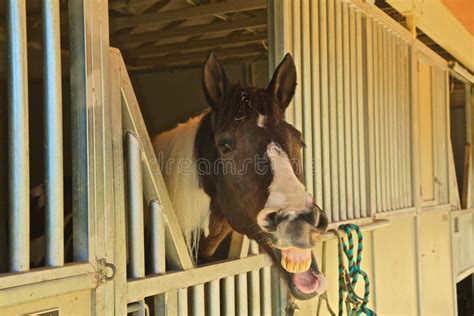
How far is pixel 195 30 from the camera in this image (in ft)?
12.2

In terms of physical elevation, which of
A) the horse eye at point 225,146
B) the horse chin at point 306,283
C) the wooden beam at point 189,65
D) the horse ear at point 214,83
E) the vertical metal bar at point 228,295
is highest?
the wooden beam at point 189,65

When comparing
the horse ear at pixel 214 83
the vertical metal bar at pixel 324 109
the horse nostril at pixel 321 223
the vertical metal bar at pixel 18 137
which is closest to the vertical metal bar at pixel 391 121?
the vertical metal bar at pixel 324 109

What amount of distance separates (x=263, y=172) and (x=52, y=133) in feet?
1.96

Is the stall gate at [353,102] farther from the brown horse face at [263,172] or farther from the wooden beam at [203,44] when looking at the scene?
the wooden beam at [203,44]

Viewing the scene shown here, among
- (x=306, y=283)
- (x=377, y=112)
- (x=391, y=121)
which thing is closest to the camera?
(x=306, y=283)

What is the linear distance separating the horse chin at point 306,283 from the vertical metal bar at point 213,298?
21 centimetres

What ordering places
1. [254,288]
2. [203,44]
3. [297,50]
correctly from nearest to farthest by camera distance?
1. [254,288]
2. [297,50]
3. [203,44]

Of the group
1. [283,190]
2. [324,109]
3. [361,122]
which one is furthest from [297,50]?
[283,190]

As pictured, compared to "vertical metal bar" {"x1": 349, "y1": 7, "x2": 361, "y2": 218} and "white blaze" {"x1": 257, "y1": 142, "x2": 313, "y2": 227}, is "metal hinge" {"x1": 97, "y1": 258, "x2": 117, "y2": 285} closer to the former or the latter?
"white blaze" {"x1": 257, "y1": 142, "x2": 313, "y2": 227}

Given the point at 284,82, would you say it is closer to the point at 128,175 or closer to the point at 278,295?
the point at 128,175

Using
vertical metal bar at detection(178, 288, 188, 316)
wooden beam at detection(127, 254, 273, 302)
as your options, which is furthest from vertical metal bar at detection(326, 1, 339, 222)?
vertical metal bar at detection(178, 288, 188, 316)

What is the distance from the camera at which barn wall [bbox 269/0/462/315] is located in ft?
7.66

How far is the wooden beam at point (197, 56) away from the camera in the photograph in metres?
4.45

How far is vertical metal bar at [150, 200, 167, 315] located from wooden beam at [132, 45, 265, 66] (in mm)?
3143
